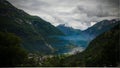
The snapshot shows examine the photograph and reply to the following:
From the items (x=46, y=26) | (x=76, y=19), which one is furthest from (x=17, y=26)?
(x=76, y=19)

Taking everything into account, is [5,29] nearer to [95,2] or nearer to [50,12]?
[50,12]

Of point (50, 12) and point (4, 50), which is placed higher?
point (50, 12)

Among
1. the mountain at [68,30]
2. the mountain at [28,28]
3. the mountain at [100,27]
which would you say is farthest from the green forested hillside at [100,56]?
the mountain at [68,30]

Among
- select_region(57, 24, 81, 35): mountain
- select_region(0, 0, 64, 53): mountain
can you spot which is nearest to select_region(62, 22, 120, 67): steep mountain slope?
select_region(57, 24, 81, 35): mountain

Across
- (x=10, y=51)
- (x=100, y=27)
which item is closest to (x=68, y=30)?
(x=100, y=27)

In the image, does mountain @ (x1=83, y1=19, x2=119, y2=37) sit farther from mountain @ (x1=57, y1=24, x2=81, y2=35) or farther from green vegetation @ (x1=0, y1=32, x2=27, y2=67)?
green vegetation @ (x1=0, y1=32, x2=27, y2=67)

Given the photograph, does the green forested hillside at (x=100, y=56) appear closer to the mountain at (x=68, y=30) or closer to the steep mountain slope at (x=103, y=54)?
the steep mountain slope at (x=103, y=54)

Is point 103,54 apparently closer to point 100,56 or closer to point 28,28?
point 100,56
